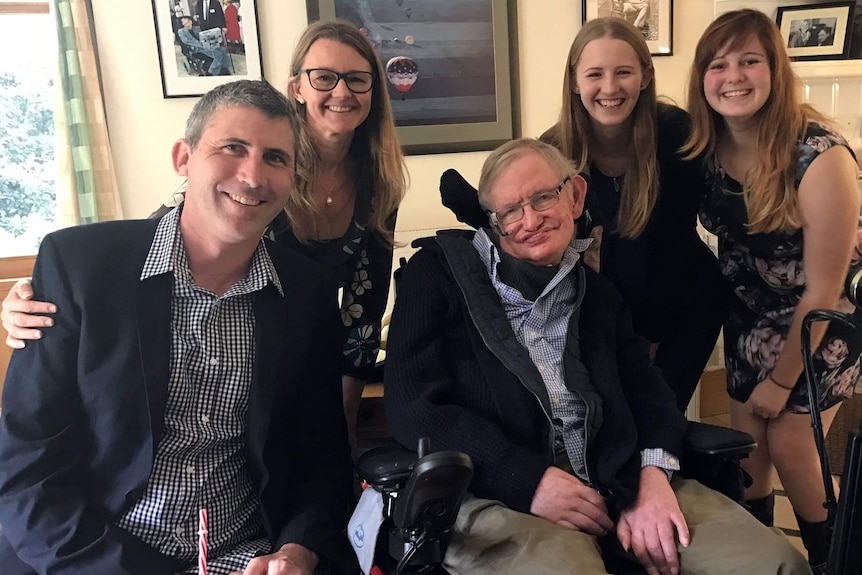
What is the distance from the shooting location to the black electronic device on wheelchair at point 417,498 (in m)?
1.10

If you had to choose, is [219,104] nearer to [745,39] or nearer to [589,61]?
[589,61]

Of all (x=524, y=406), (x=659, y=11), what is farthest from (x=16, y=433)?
(x=659, y=11)

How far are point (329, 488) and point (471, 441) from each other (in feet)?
1.00

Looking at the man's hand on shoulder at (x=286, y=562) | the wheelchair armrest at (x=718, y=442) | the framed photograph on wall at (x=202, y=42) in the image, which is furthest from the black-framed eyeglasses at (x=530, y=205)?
the framed photograph on wall at (x=202, y=42)

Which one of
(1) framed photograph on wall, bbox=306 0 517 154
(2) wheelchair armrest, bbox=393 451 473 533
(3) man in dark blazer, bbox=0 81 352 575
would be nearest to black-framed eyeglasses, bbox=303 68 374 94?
(3) man in dark blazer, bbox=0 81 352 575

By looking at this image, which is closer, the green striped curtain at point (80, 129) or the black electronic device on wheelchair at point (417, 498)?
the black electronic device on wheelchair at point (417, 498)

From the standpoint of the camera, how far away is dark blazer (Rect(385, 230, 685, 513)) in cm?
141

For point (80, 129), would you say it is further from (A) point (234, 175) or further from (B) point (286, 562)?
(B) point (286, 562)

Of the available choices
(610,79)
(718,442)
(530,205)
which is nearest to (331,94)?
(530,205)

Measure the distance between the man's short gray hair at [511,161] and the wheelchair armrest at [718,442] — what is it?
643 millimetres

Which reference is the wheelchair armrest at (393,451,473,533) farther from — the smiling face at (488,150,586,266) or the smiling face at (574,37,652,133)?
the smiling face at (574,37,652,133)

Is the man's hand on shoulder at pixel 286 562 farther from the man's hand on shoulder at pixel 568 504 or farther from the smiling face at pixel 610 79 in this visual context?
the smiling face at pixel 610 79

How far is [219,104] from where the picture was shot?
1303 millimetres

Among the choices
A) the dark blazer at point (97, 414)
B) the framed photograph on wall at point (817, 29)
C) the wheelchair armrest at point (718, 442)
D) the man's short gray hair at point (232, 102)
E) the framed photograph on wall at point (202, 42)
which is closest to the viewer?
the dark blazer at point (97, 414)
